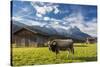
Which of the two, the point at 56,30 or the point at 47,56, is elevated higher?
the point at 56,30

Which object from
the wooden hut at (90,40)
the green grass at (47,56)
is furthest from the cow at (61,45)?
the wooden hut at (90,40)

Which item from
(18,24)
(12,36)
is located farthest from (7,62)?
(18,24)

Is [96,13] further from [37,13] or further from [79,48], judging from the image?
[37,13]

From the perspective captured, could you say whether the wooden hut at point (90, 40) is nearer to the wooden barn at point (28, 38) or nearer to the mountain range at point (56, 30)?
the mountain range at point (56, 30)

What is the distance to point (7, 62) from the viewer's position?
2.07 m

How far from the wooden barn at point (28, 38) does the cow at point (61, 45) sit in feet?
0.35

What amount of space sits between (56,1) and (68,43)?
0.51m

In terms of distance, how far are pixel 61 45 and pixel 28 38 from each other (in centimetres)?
40

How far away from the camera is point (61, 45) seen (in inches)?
89.9

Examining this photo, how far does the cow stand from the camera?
88.5 inches

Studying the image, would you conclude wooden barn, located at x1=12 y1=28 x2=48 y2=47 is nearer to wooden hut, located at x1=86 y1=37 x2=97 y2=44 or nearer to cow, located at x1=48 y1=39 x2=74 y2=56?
cow, located at x1=48 y1=39 x2=74 y2=56

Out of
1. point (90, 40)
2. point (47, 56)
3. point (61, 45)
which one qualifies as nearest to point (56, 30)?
point (61, 45)

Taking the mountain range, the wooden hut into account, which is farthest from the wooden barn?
the wooden hut

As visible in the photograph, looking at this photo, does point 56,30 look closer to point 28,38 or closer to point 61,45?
point 61,45
